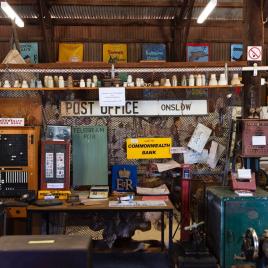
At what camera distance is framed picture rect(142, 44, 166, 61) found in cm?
961

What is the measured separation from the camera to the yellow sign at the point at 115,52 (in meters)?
9.49

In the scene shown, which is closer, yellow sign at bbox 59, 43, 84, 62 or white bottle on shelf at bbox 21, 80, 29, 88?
white bottle on shelf at bbox 21, 80, 29, 88

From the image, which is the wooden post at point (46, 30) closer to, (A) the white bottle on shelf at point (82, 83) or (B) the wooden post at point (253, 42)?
(A) the white bottle on shelf at point (82, 83)

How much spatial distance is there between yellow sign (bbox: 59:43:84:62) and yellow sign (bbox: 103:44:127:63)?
1.95 feet

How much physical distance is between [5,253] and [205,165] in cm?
247

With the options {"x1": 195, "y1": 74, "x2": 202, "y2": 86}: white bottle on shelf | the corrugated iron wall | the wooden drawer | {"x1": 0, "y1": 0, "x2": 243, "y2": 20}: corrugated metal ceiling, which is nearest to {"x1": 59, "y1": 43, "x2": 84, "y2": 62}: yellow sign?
the corrugated iron wall

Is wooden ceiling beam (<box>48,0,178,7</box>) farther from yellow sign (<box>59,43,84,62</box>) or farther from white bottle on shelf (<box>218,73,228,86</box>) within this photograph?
white bottle on shelf (<box>218,73,228,86</box>)

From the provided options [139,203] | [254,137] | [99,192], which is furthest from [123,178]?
[254,137]

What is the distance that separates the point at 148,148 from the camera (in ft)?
13.2

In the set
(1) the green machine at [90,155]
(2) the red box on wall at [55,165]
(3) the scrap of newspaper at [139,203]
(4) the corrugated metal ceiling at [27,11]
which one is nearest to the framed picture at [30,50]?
(4) the corrugated metal ceiling at [27,11]

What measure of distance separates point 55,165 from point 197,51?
22.1 ft

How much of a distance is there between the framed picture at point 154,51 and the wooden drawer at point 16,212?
6.77 meters

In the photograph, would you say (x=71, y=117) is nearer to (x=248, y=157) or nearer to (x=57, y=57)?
(x=248, y=157)

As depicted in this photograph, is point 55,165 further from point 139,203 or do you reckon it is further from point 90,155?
point 139,203
